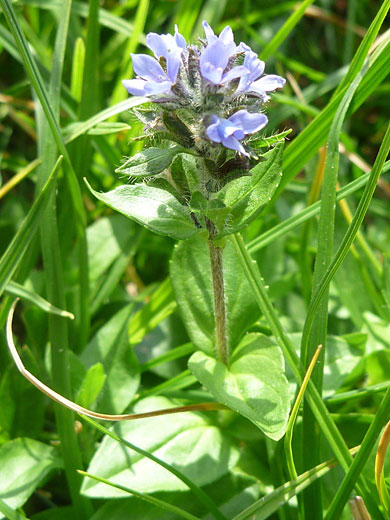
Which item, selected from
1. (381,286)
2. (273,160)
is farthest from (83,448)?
(381,286)

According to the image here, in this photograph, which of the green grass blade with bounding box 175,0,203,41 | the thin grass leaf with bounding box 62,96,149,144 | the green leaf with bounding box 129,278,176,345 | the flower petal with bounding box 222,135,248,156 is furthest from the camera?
the green grass blade with bounding box 175,0,203,41

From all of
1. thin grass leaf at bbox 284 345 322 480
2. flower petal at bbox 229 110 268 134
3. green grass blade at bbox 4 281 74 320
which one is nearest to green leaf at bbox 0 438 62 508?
green grass blade at bbox 4 281 74 320

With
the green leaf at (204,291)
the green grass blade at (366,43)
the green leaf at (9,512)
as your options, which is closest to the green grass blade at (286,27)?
the green grass blade at (366,43)

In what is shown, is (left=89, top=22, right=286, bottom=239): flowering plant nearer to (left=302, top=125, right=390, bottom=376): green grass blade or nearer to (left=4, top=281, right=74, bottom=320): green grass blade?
(left=302, top=125, right=390, bottom=376): green grass blade

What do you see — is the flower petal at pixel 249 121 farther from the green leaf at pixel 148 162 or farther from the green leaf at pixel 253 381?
the green leaf at pixel 253 381

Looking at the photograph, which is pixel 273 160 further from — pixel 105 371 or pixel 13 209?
pixel 13 209
